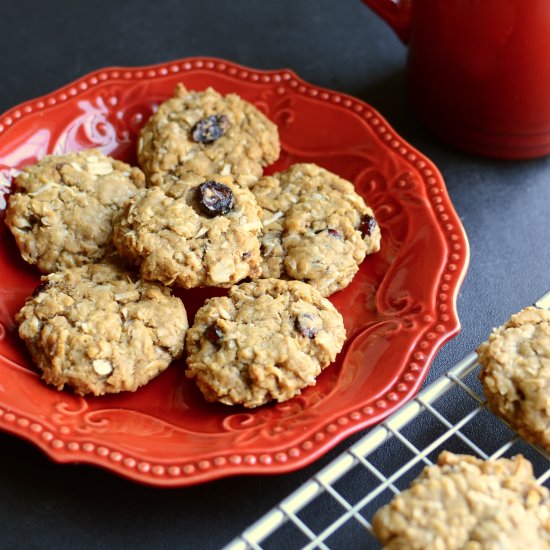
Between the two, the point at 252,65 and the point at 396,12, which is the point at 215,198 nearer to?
the point at 396,12

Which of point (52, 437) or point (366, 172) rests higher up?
point (366, 172)

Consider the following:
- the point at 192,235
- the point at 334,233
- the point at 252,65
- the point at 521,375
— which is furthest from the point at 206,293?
the point at 252,65

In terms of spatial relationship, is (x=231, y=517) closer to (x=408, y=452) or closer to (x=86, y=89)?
(x=408, y=452)

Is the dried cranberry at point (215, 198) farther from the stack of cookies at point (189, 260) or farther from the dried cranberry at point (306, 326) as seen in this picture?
the dried cranberry at point (306, 326)

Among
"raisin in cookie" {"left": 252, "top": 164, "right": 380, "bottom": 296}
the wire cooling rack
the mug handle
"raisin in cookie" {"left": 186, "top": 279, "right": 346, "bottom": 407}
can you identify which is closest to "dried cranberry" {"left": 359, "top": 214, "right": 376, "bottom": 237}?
"raisin in cookie" {"left": 252, "top": 164, "right": 380, "bottom": 296}

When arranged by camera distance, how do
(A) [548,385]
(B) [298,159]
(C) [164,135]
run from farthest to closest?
(B) [298,159] < (C) [164,135] < (A) [548,385]

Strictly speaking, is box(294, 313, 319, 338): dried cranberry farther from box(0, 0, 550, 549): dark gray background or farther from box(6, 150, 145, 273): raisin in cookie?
box(6, 150, 145, 273): raisin in cookie

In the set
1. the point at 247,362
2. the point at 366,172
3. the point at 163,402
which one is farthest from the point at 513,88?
the point at 163,402
